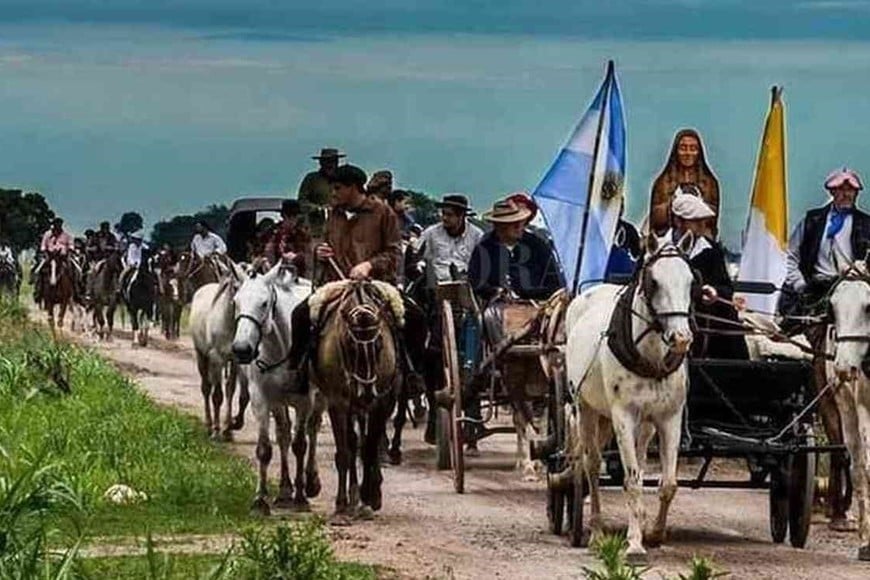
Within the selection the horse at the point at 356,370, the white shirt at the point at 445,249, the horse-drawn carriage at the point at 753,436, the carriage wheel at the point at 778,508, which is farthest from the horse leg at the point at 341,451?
the white shirt at the point at 445,249

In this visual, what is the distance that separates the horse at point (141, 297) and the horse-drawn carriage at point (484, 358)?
91.6ft

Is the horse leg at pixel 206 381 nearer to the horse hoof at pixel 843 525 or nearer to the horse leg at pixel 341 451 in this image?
the horse leg at pixel 341 451

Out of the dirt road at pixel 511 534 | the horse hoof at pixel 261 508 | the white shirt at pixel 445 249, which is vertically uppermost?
the white shirt at pixel 445 249

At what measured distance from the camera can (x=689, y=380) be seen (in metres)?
16.7

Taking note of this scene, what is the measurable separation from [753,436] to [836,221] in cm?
200

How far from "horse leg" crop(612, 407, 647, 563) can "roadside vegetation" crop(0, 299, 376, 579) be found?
1.78 meters

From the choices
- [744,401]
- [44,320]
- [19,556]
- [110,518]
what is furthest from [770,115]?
[44,320]

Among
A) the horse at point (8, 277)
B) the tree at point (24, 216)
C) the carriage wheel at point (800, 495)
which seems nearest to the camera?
the carriage wheel at point (800, 495)

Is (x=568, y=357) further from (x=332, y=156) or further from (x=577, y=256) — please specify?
(x=332, y=156)

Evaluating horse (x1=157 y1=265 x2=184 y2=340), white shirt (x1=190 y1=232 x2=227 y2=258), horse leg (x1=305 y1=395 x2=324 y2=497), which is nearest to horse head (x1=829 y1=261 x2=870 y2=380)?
horse leg (x1=305 y1=395 x2=324 y2=497)

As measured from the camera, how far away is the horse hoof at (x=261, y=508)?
18.0 meters

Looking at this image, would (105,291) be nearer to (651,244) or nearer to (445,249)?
(445,249)

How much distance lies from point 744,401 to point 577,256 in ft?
6.63

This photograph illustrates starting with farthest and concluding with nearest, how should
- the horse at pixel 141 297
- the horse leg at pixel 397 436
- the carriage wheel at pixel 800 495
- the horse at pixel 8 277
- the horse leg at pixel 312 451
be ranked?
1. the horse at pixel 8 277
2. the horse at pixel 141 297
3. the horse leg at pixel 397 436
4. the horse leg at pixel 312 451
5. the carriage wheel at pixel 800 495
